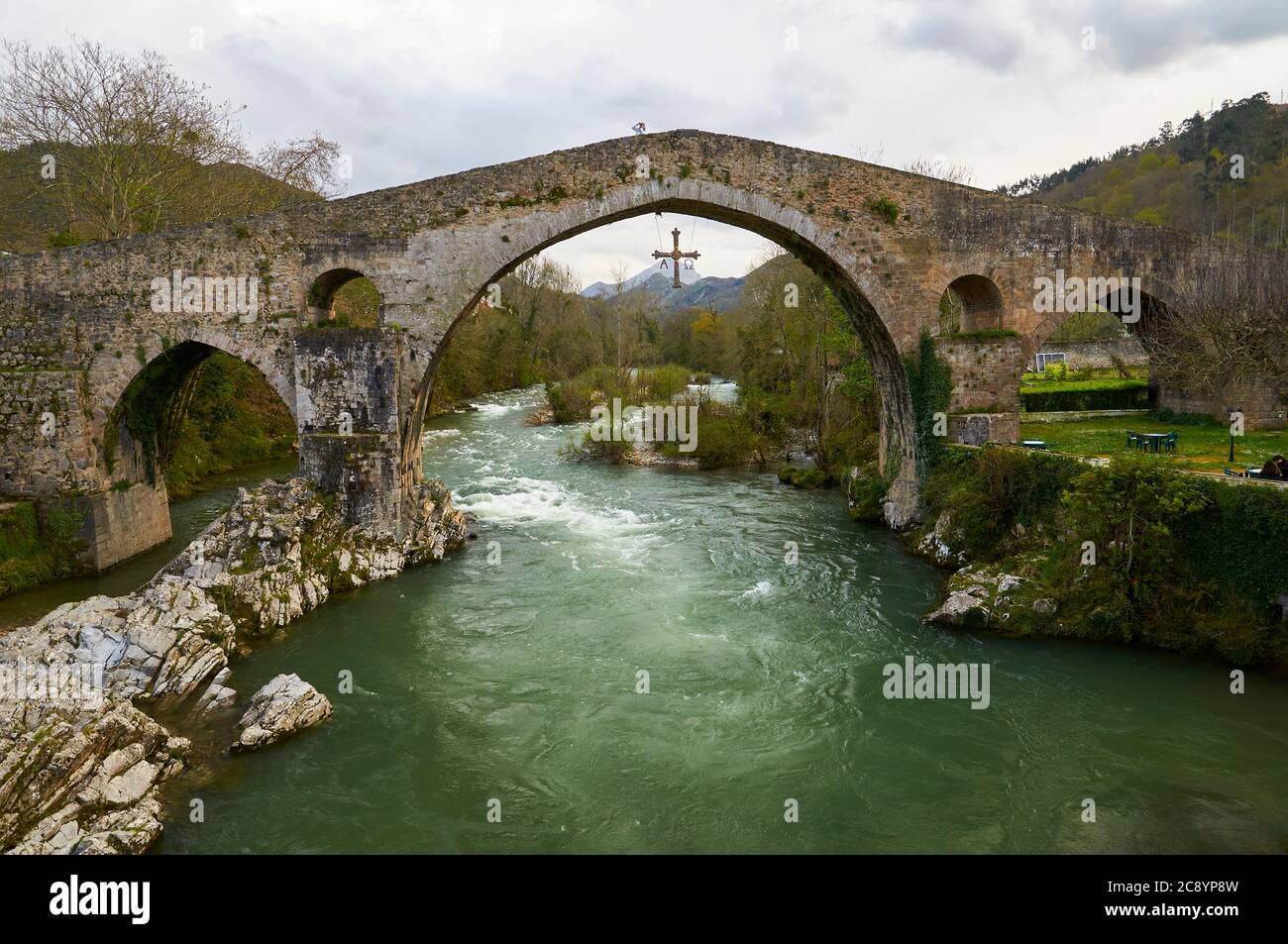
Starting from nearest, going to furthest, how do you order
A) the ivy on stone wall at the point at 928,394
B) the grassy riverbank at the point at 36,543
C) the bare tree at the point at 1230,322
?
the grassy riverbank at the point at 36,543
the bare tree at the point at 1230,322
the ivy on stone wall at the point at 928,394

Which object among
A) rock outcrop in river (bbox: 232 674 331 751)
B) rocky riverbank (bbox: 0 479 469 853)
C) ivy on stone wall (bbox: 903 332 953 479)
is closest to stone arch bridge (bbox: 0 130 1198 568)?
ivy on stone wall (bbox: 903 332 953 479)

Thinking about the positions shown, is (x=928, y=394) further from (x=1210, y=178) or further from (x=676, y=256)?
(x=1210, y=178)

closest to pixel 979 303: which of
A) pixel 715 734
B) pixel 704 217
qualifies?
pixel 704 217

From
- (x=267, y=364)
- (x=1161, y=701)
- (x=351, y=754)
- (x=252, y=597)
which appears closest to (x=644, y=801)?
(x=351, y=754)

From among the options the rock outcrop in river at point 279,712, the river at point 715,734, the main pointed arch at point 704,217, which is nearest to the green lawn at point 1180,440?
the main pointed arch at point 704,217

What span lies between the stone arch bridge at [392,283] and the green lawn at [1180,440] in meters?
1.69

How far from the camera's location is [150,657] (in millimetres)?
8070

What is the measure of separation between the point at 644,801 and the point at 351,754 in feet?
9.61

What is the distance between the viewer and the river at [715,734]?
5.85 meters

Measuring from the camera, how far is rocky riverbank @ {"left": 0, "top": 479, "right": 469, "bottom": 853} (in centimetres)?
567

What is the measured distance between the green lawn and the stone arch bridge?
1688mm

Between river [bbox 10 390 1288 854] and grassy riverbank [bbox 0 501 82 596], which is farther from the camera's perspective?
grassy riverbank [bbox 0 501 82 596]

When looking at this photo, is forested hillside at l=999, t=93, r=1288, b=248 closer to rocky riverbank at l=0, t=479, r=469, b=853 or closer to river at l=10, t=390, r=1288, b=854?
river at l=10, t=390, r=1288, b=854

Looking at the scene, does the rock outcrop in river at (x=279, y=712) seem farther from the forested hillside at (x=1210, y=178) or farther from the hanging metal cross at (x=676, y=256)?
the forested hillside at (x=1210, y=178)
